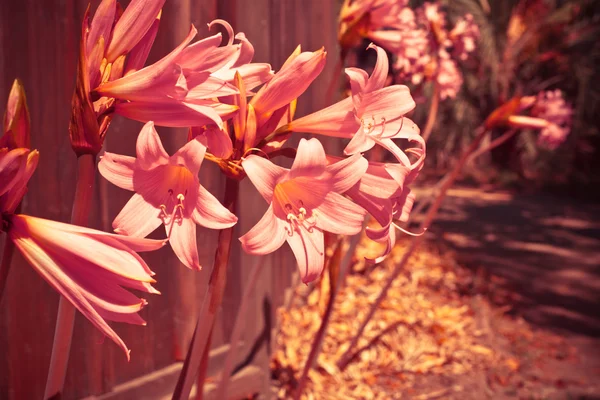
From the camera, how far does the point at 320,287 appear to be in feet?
9.75

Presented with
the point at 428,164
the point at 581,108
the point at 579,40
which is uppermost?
the point at 579,40

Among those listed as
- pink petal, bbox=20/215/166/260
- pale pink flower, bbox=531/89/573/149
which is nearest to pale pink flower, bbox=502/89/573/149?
pale pink flower, bbox=531/89/573/149

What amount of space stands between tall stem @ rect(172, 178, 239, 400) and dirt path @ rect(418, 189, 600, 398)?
2.55 meters

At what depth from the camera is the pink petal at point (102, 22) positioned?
0.74m

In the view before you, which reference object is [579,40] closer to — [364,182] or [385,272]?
[385,272]

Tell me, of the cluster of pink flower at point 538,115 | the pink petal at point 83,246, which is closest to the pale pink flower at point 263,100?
the pink petal at point 83,246

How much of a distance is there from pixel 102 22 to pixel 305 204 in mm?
359

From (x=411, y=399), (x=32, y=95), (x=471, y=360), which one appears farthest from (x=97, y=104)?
(x=471, y=360)

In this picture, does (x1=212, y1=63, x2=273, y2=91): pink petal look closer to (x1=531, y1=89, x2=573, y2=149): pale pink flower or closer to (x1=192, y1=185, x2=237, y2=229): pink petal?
(x1=192, y1=185, x2=237, y2=229): pink petal

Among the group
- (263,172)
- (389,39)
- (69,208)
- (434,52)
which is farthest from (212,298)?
(434,52)

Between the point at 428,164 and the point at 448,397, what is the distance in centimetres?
929

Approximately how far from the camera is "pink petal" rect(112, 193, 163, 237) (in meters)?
0.78

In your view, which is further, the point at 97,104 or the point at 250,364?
the point at 250,364

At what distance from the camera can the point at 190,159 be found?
76 cm
